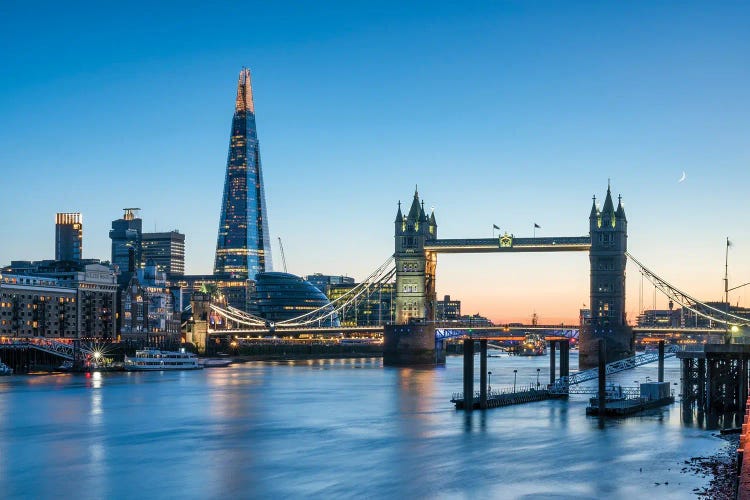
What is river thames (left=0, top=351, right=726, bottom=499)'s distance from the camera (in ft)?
182

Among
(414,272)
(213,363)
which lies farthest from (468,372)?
(213,363)

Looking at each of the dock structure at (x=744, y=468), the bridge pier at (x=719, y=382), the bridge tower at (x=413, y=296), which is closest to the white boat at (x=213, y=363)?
the bridge tower at (x=413, y=296)

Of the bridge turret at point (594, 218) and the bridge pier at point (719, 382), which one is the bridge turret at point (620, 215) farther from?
the bridge pier at point (719, 382)

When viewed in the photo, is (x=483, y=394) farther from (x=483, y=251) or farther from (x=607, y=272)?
(x=607, y=272)

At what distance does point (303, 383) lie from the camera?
5182 inches

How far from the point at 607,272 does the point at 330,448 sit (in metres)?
109

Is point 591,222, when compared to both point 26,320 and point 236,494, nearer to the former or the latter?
point 26,320

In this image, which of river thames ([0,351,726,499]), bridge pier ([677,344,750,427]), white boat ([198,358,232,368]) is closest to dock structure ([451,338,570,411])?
river thames ([0,351,726,499])

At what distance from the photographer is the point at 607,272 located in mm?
172000

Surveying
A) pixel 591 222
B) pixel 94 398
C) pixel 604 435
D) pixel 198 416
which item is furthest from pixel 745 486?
pixel 591 222

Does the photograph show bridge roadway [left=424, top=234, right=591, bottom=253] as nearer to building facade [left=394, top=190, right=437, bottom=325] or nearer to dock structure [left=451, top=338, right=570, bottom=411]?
building facade [left=394, top=190, right=437, bottom=325]

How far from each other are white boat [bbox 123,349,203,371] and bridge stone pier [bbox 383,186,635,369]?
29.3m

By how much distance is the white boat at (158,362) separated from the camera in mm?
162750

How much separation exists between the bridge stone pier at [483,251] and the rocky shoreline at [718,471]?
9878 cm
